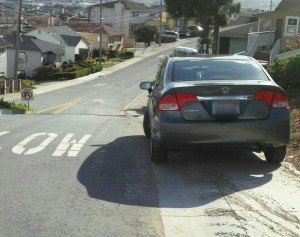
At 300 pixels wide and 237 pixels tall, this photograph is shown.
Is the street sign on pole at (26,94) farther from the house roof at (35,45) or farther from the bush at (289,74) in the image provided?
the house roof at (35,45)

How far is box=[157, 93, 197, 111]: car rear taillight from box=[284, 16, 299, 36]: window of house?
29033 mm

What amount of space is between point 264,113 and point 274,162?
87 centimetres

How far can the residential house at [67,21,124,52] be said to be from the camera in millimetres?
81500

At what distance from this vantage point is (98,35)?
270 feet

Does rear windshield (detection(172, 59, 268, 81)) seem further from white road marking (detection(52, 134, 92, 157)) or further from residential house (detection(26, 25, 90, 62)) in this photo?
residential house (detection(26, 25, 90, 62))

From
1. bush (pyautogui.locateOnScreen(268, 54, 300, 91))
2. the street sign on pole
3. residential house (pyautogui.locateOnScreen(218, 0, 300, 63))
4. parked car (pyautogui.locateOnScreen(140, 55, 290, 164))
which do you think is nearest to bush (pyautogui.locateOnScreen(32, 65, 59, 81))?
residential house (pyautogui.locateOnScreen(218, 0, 300, 63))


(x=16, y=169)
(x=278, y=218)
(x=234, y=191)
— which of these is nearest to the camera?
(x=278, y=218)

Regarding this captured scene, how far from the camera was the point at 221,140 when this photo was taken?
6348mm

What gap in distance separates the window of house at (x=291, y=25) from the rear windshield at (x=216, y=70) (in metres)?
27.9

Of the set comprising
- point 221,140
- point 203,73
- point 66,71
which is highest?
point 203,73

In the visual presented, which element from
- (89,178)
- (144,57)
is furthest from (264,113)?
(144,57)

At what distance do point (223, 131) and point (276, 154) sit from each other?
101 cm

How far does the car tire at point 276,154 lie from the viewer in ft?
22.3

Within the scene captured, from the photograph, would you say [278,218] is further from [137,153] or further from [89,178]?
[137,153]
